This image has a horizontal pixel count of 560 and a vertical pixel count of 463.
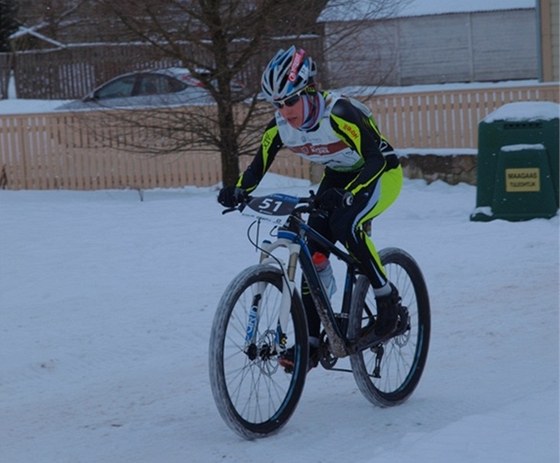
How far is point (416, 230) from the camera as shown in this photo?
12203 millimetres

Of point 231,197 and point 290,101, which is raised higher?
point 290,101

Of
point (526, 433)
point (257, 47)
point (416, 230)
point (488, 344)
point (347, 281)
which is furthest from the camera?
point (257, 47)

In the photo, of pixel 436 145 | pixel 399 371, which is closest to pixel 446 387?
pixel 399 371

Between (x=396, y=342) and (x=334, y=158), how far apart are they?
1.13 m

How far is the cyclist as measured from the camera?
19.7ft

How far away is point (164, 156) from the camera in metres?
18.2

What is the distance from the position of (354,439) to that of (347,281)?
2.99ft

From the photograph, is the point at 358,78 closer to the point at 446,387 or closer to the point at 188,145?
the point at 188,145

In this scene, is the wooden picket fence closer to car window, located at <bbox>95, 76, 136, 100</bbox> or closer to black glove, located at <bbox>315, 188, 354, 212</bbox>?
car window, located at <bbox>95, 76, 136, 100</bbox>

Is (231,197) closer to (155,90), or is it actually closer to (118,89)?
(155,90)

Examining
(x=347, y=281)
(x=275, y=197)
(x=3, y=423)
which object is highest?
(x=275, y=197)

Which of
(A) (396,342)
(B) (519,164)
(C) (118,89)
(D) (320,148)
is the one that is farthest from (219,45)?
(D) (320,148)

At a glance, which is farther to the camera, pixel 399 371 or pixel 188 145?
pixel 188 145

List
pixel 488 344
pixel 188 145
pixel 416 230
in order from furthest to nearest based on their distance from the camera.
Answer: pixel 188 145
pixel 416 230
pixel 488 344
